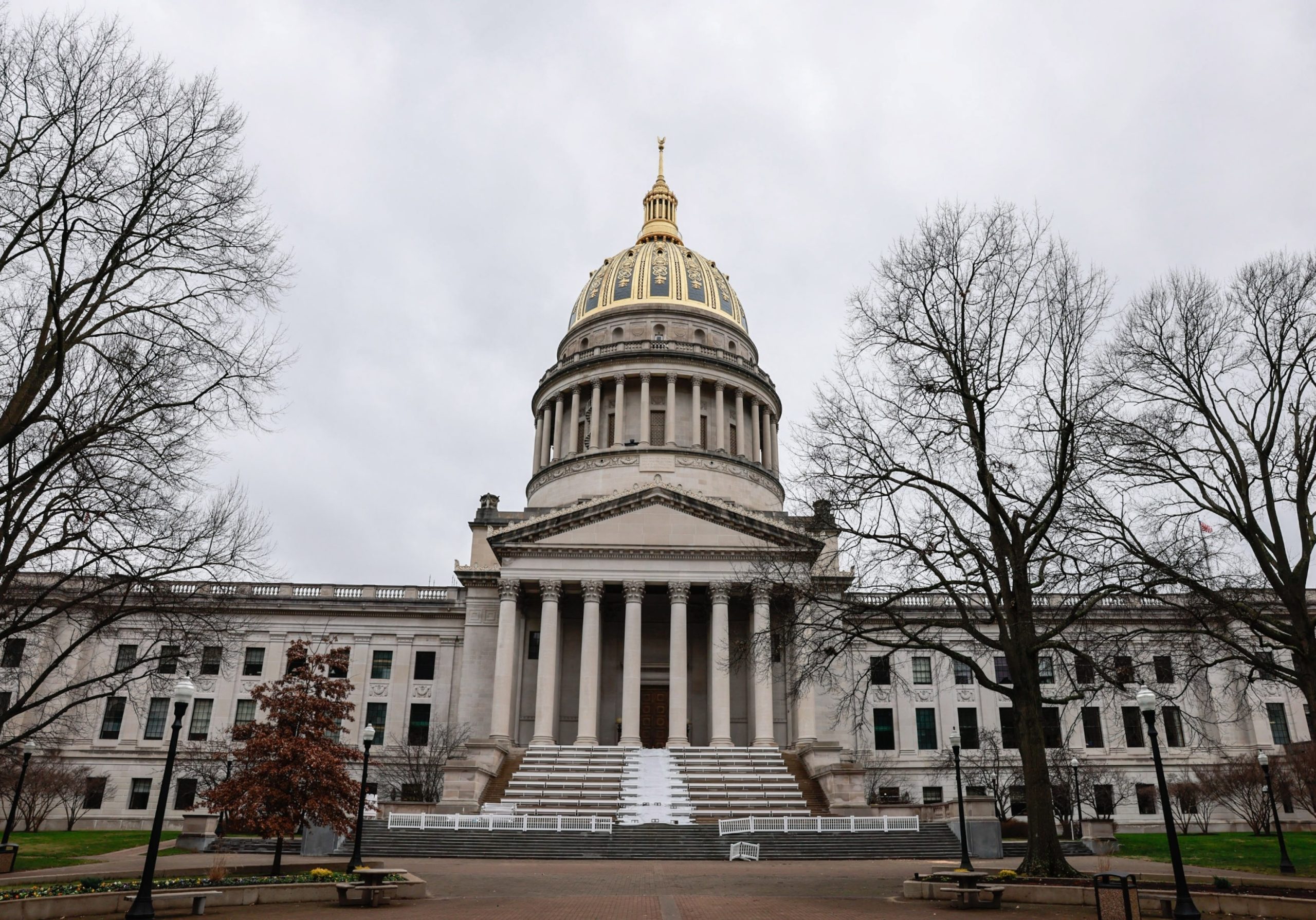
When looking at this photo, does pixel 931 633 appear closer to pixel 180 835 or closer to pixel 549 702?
pixel 549 702

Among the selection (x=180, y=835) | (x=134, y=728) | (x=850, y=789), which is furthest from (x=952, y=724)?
(x=134, y=728)

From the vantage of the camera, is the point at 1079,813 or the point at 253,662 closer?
the point at 1079,813

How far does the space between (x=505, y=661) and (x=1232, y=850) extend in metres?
30.0

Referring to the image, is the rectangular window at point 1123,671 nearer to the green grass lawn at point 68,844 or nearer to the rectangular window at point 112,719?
the green grass lawn at point 68,844

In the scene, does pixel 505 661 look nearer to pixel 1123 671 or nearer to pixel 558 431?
pixel 558 431

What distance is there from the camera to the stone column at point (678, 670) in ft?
137

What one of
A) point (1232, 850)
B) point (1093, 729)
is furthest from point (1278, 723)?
point (1232, 850)

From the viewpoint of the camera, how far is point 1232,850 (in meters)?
30.3

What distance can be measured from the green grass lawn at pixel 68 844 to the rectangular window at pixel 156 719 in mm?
7116

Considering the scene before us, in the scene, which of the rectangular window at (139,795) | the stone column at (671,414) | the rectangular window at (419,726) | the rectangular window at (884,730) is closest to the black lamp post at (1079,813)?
the rectangular window at (884,730)

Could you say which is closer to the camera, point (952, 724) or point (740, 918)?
point (740, 918)

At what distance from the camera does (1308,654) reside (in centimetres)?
1917

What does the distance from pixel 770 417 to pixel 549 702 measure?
A: 3116 cm

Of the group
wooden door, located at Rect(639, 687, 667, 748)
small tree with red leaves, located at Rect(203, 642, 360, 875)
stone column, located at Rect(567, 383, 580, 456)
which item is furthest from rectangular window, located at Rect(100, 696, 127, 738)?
small tree with red leaves, located at Rect(203, 642, 360, 875)
